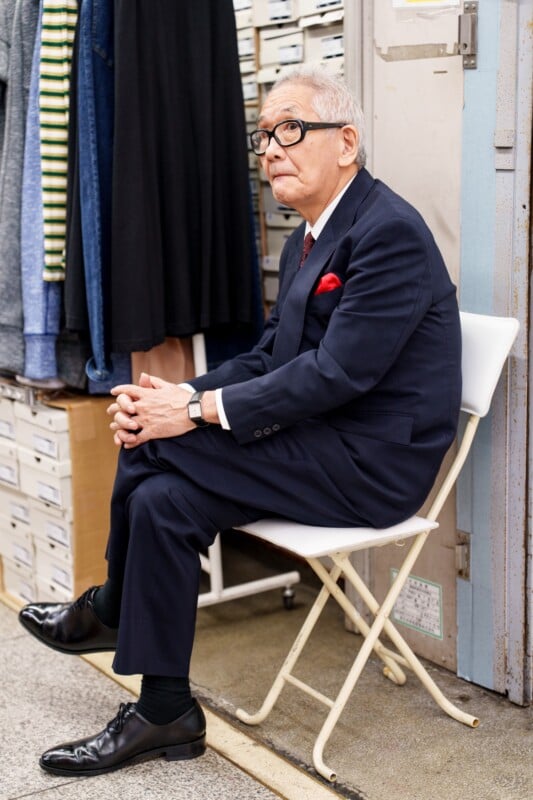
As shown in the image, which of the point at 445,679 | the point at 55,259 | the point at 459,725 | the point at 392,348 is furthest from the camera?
the point at 55,259

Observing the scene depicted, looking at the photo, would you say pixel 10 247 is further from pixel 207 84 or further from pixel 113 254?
pixel 207 84

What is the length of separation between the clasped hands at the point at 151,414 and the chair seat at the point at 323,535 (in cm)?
28

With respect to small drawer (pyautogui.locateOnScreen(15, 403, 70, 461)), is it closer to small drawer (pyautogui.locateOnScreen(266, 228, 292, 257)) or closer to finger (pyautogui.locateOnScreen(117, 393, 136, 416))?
finger (pyautogui.locateOnScreen(117, 393, 136, 416))

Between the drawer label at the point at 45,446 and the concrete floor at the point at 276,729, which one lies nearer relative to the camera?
the concrete floor at the point at 276,729

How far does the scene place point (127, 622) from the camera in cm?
228

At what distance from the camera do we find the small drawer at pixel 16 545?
133 inches

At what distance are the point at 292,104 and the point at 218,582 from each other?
1478 millimetres

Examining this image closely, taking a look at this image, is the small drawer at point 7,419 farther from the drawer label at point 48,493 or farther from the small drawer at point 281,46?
the small drawer at point 281,46

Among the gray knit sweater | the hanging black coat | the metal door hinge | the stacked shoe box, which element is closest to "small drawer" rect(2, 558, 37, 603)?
the stacked shoe box

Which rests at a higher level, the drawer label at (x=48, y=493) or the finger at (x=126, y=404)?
the finger at (x=126, y=404)

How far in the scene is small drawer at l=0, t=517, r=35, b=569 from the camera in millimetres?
3387

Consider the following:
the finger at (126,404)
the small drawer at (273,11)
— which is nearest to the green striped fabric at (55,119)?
the small drawer at (273,11)

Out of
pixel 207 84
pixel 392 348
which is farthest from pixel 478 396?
pixel 207 84

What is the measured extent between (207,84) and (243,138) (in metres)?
0.19
